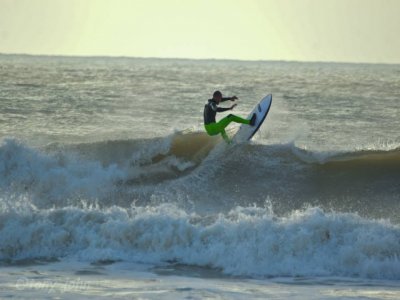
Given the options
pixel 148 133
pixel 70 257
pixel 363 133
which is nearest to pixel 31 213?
pixel 70 257

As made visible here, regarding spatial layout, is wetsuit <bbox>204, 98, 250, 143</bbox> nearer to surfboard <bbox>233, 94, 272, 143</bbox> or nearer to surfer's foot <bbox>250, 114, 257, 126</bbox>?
surfboard <bbox>233, 94, 272, 143</bbox>

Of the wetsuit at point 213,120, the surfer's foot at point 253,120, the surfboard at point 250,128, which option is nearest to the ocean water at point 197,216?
the surfboard at point 250,128

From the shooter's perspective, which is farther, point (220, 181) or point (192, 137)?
point (192, 137)

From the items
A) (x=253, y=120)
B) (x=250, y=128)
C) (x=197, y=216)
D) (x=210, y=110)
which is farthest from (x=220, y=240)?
(x=253, y=120)

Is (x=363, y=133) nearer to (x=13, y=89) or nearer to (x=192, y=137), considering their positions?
(x=192, y=137)

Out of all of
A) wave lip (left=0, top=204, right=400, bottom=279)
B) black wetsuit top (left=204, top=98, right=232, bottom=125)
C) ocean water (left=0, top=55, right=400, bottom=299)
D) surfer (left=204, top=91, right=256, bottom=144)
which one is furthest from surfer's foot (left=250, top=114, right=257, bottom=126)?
wave lip (left=0, top=204, right=400, bottom=279)

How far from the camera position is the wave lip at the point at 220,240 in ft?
41.4

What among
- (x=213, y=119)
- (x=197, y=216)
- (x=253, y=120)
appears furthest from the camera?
(x=253, y=120)

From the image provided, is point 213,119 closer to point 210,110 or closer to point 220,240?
point 210,110

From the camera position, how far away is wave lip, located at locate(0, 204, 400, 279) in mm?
12617

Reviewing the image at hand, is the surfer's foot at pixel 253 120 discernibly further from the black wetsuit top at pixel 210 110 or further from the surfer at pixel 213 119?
the black wetsuit top at pixel 210 110

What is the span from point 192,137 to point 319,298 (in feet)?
32.0

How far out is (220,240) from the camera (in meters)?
13.3

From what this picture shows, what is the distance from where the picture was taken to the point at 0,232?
551 inches
